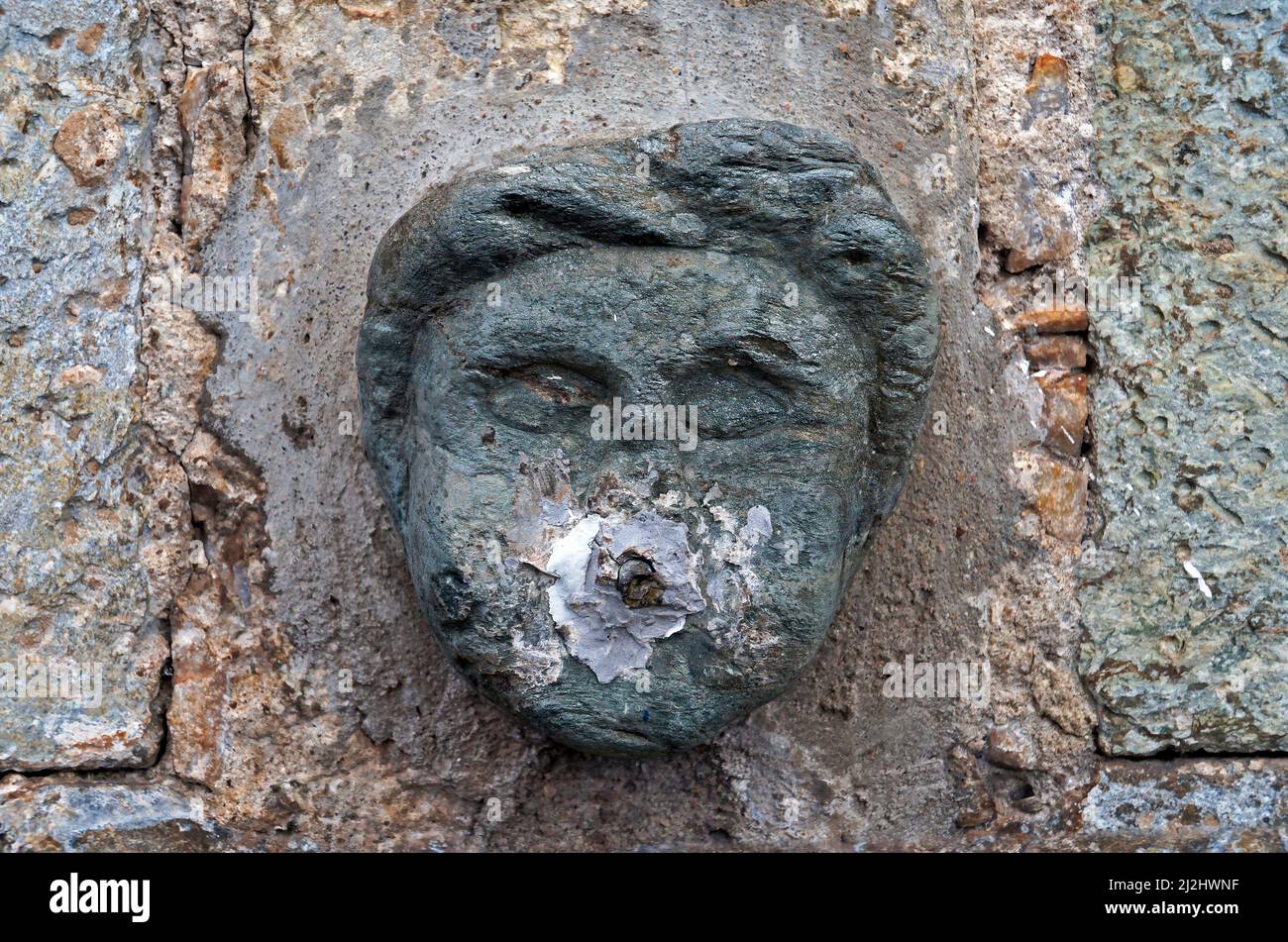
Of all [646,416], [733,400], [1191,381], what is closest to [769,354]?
[733,400]

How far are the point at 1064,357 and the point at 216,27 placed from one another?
1514 millimetres

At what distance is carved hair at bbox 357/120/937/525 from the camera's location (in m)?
1.65

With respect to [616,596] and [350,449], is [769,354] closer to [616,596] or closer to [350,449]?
[616,596]

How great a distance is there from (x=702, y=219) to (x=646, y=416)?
11.3 inches

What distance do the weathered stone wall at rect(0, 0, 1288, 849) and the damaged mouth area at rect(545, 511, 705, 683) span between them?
0.38 metres

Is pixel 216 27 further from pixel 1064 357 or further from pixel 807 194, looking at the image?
pixel 1064 357

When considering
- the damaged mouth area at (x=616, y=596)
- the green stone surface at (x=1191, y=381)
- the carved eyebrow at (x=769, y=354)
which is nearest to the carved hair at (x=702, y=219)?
the carved eyebrow at (x=769, y=354)

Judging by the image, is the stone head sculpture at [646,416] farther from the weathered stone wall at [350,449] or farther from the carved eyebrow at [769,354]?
the weathered stone wall at [350,449]

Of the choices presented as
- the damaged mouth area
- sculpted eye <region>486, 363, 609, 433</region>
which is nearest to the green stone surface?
the damaged mouth area

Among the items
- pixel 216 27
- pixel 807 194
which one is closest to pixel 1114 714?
pixel 807 194

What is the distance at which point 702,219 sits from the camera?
65.7 inches

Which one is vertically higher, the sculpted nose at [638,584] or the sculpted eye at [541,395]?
the sculpted eye at [541,395]

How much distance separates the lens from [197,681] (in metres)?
1.97

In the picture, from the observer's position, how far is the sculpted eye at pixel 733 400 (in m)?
1.67
